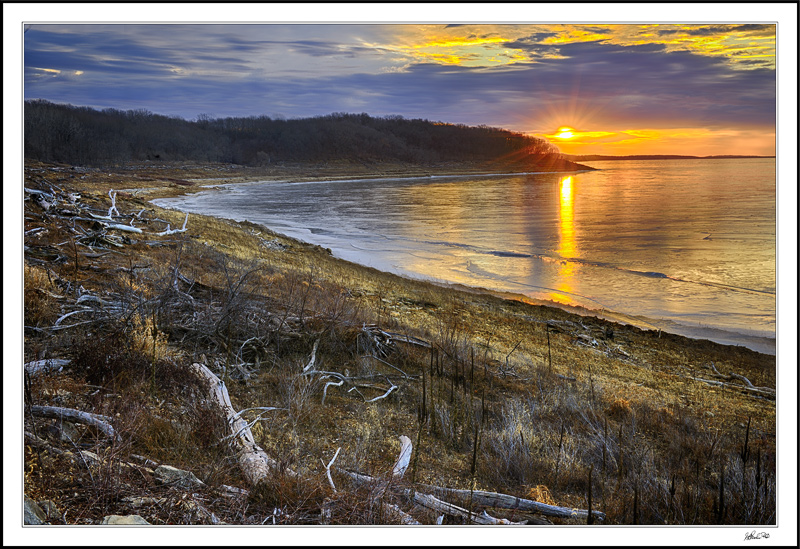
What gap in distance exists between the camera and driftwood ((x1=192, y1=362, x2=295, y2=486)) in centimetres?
339

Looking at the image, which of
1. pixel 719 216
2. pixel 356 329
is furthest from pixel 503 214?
pixel 356 329

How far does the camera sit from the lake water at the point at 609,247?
12883mm

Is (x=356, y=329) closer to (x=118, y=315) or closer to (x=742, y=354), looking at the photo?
(x=118, y=315)

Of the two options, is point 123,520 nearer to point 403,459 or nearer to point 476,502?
point 403,459

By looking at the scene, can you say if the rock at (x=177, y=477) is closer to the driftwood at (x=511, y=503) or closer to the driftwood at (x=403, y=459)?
the driftwood at (x=403, y=459)

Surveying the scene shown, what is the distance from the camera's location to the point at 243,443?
3768 mm

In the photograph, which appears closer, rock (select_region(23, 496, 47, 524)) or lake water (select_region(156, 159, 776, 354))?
rock (select_region(23, 496, 47, 524))

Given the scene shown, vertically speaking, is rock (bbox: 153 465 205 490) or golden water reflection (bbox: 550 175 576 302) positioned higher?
golden water reflection (bbox: 550 175 576 302)

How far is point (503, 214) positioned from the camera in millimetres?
35500

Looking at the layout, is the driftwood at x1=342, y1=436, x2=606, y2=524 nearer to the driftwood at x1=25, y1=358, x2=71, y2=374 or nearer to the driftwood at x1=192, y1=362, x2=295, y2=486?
the driftwood at x1=192, y1=362, x2=295, y2=486

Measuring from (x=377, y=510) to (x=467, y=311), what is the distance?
8728mm

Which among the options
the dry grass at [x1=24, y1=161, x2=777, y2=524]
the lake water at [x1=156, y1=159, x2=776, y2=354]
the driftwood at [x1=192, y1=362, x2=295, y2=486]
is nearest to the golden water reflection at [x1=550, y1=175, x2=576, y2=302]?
the lake water at [x1=156, y1=159, x2=776, y2=354]

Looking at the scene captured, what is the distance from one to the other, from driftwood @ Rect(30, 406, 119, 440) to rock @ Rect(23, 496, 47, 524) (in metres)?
0.61

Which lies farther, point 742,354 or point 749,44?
point 742,354
